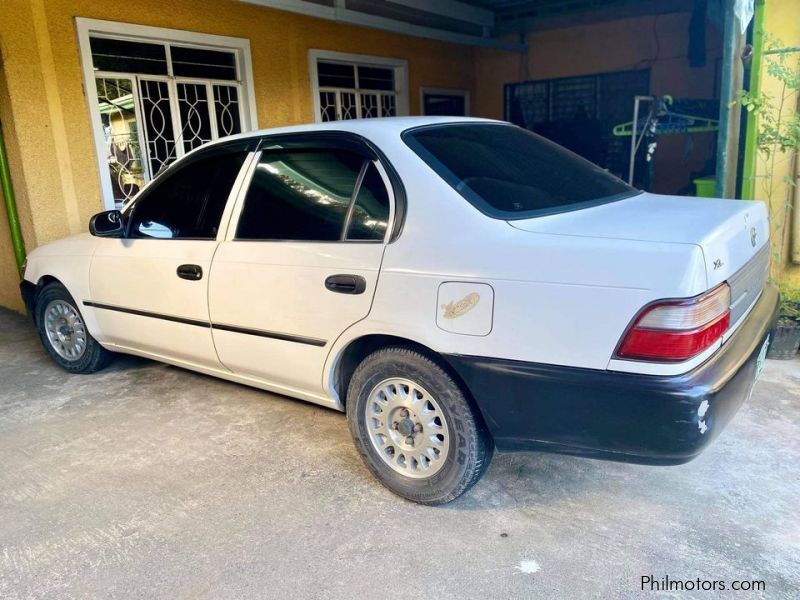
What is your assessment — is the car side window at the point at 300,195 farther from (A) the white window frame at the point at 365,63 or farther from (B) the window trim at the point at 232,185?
(A) the white window frame at the point at 365,63

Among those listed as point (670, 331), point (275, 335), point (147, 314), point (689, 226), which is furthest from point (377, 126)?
point (147, 314)

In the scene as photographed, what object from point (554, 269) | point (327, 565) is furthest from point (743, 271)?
point (327, 565)

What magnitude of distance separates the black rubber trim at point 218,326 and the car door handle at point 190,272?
0.81 ft

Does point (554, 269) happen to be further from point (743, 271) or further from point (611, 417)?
point (743, 271)

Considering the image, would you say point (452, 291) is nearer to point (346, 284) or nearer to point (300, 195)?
point (346, 284)

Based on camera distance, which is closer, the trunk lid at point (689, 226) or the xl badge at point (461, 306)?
the trunk lid at point (689, 226)

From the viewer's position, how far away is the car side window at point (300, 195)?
2.89 metres

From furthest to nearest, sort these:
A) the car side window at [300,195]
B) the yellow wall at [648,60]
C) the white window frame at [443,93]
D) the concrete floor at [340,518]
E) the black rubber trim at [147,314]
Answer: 1. the white window frame at [443,93]
2. the yellow wall at [648,60]
3. the black rubber trim at [147,314]
4. the car side window at [300,195]
5. the concrete floor at [340,518]

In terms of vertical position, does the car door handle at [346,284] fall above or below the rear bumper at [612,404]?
above

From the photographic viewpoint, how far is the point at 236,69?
267 inches

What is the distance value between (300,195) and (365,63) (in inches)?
233

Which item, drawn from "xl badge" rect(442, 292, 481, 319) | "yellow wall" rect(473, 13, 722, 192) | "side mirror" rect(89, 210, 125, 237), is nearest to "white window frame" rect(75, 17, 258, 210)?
"side mirror" rect(89, 210, 125, 237)

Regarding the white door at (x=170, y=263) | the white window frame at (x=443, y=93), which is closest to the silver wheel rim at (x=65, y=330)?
the white door at (x=170, y=263)

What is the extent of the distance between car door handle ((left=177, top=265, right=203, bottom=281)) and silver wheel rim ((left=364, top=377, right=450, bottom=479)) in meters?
1.26
